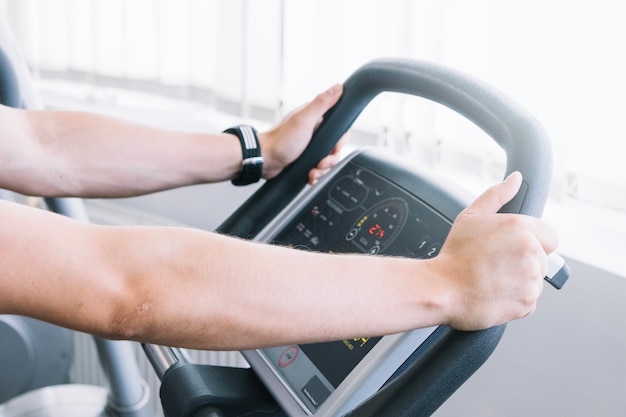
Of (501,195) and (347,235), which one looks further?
(347,235)

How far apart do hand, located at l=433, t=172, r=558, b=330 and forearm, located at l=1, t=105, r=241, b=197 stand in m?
0.58

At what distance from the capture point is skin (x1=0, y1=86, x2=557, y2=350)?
62 cm

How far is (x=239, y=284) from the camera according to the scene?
0.64 m

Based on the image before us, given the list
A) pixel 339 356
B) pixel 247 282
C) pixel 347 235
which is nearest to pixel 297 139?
pixel 347 235

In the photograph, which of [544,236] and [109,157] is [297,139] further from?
[544,236]

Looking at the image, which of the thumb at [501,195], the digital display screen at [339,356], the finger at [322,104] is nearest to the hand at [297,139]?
the finger at [322,104]

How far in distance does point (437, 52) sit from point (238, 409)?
78 cm

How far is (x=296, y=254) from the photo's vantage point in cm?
67

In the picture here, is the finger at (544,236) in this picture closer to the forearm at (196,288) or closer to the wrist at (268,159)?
the forearm at (196,288)

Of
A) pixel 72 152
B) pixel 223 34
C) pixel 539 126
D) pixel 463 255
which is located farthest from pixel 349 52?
pixel 463 255

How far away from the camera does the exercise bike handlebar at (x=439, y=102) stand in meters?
0.71

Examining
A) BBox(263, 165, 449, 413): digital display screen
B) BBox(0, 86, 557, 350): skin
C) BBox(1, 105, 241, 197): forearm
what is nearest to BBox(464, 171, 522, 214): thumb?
BBox(0, 86, 557, 350): skin

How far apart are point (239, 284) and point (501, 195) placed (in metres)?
0.26

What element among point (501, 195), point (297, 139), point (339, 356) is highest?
point (501, 195)
